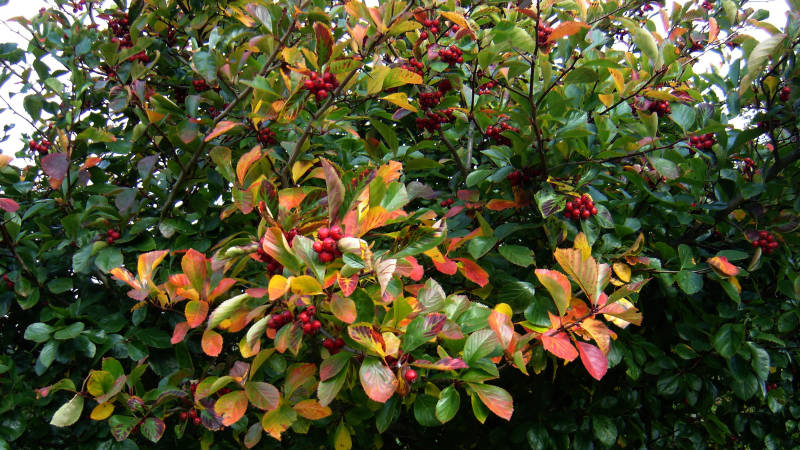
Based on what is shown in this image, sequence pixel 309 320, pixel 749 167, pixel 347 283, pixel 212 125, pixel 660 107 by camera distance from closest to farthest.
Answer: pixel 347 283, pixel 309 320, pixel 212 125, pixel 660 107, pixel 749 167

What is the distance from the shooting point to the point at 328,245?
3.60 ft

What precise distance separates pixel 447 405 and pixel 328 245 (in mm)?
Answer: 443

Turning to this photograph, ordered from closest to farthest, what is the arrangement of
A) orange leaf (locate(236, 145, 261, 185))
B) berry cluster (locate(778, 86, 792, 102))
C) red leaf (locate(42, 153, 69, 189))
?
orange leaf (locate(236, 145, 261, 185)), red leaf (locate(42, 153, 69, 189)), berry cluster (locate(778, 86, 792, 102))

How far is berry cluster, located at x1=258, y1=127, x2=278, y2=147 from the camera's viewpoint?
70.4 inches

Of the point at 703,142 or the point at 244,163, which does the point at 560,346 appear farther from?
the point at 703,142

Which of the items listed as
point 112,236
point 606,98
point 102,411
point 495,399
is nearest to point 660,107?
Result: point 606,98

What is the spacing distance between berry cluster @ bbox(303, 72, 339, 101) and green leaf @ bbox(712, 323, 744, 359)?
1566mm

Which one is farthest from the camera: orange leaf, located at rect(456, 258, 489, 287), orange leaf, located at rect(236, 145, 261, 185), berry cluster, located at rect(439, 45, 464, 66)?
berry cluster, located at rect(439, 45, 464, 66)

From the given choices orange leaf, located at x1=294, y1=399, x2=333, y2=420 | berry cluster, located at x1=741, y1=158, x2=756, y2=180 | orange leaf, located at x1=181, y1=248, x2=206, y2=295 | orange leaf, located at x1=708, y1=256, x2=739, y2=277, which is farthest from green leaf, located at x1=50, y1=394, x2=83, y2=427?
berry cluster, located at x1=741, y1=158, x2=756, y2=180

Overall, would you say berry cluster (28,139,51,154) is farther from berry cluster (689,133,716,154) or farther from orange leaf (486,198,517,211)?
berry cluster (689,133,716,154)

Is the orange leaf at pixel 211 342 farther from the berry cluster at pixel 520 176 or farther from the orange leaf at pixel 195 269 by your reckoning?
the berry cluster at pixel 520 176

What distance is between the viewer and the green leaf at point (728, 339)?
1896mm

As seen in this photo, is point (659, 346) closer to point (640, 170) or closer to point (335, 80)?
point (640, 170)

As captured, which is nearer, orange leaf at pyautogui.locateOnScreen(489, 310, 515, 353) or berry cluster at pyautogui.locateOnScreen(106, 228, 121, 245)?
orange leaf at pyautogui.locateOnScreen(489, 310, 515, 353)
